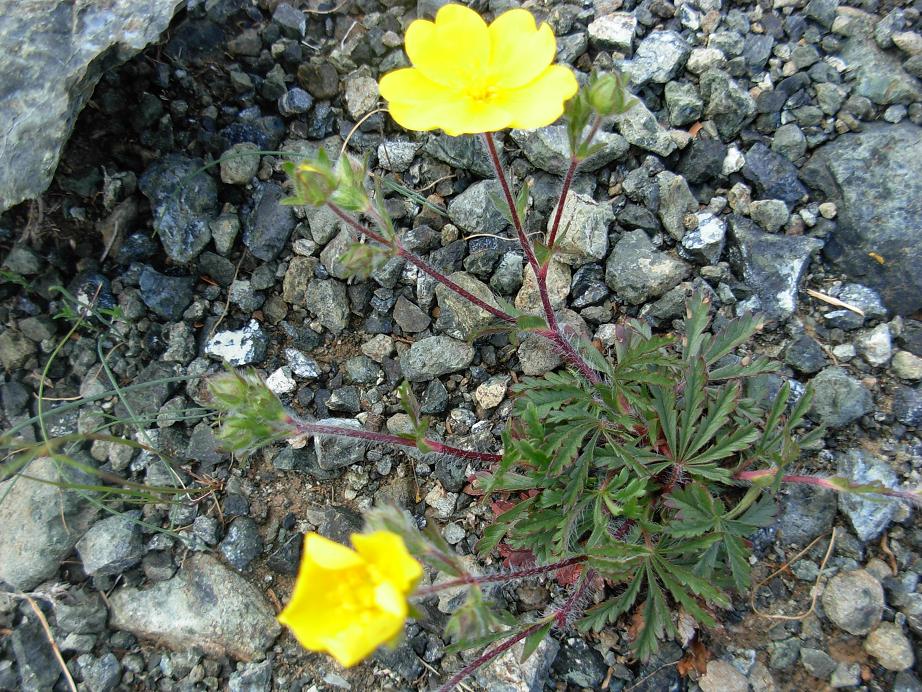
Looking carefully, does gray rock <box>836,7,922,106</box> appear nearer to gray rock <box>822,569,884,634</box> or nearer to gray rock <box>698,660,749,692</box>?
gray rock <box>822,569,884,634</box>

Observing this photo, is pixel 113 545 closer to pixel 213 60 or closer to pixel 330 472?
pixel 330 472

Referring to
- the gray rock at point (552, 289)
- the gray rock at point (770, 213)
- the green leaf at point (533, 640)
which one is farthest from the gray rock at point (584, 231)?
the green leaf at point (533, 640)

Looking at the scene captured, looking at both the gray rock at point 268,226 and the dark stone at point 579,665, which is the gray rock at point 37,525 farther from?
the dark stone at point 579,665

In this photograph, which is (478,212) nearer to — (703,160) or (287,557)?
(703,160)

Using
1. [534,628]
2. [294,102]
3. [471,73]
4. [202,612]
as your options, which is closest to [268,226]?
[294,102]

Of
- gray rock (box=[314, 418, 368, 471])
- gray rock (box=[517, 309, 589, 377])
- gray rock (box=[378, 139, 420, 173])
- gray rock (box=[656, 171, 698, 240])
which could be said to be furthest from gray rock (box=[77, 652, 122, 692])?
gray rock (box=[656, 171, 698, 240])
